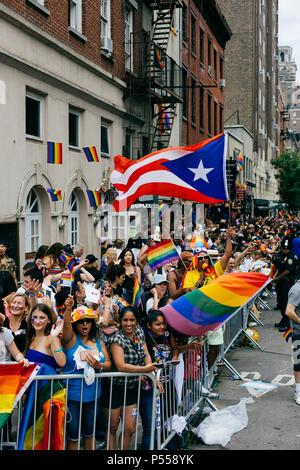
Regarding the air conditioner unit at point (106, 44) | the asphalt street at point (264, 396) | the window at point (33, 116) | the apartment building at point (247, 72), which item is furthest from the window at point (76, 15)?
the apartment building at point (247, 72)

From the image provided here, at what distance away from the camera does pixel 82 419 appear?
510 centimetres

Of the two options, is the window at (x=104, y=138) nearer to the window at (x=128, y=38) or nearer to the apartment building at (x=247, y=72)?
the window at (x=128, y=38)

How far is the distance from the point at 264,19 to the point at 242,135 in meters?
23.4

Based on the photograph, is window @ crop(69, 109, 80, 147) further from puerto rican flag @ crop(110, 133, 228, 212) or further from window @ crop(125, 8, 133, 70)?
puerto rican flag @ crop(110, 133, 228, 212)

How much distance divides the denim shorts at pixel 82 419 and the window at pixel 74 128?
1110cm

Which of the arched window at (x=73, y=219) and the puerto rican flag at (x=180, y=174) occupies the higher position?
the puerto rican flag at (x=180, y=174)

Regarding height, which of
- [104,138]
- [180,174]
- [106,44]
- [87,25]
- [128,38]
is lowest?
[180,174]

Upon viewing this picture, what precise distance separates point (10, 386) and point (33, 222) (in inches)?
350

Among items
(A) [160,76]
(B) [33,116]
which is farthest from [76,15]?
(A) [160,76]

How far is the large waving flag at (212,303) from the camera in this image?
5613 millimetres

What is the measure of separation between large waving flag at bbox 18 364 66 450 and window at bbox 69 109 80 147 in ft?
36.7

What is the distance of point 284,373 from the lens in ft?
29.4

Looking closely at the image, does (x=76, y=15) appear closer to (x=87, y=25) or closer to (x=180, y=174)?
(x=87, y=25)

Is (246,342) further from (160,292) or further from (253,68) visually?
(253,68)
